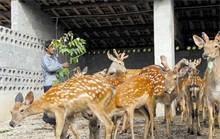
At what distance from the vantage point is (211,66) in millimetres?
5438

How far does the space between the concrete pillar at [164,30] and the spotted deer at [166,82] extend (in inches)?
118

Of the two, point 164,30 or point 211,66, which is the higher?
point 164,30

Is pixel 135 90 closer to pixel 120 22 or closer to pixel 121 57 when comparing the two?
pixel 121 57

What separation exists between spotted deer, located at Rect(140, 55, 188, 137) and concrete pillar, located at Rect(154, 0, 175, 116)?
3.00 m

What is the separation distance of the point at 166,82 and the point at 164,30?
4.58 metres

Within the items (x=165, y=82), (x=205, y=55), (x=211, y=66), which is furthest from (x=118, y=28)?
(x=205, y=55)

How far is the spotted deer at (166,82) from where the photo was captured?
582 centimetres

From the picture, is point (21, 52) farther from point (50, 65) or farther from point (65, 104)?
Result: point (65, 104)

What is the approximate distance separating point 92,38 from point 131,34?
1.55 m

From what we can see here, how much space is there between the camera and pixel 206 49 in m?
5.30

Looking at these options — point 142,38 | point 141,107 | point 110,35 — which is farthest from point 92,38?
point 141,107

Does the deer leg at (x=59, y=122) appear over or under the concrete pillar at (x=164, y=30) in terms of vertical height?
under

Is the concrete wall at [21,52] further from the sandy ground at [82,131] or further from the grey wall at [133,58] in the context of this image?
the grey wall at [133,58]

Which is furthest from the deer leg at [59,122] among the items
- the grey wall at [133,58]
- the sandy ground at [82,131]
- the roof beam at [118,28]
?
the grey wall at [133,58]
